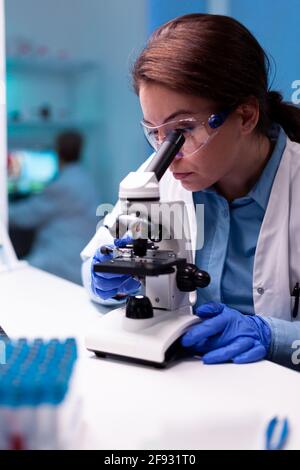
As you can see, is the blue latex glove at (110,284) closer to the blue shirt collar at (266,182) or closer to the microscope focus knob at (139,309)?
the microscope focus knob at (139,309)

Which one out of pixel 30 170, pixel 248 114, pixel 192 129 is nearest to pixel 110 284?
pixel 192 129

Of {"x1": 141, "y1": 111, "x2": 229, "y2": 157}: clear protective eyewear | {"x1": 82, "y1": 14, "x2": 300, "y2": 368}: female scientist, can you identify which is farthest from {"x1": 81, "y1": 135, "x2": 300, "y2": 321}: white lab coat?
{"x1": 141, "y1": 111, "x2": 229, "y2": 157}: clear protective eyewear

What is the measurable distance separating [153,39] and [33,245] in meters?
2.58

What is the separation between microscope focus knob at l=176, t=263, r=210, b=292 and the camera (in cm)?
98

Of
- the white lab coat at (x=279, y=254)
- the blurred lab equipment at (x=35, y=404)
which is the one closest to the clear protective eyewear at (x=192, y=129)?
the white lab coat at (x=279, y=254)

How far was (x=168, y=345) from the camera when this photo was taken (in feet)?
3.01

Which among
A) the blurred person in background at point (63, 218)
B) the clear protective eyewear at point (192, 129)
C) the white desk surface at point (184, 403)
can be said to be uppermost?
the clear protective eyewear at point (192, 129)

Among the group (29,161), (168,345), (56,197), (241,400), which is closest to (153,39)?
(168,345)

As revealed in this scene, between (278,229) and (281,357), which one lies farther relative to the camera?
(278,229)

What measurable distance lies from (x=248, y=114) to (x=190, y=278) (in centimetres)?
50

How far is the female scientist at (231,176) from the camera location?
3.44ft

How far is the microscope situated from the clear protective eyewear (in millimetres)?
69

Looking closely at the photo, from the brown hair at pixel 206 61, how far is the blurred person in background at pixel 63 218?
7.36ft

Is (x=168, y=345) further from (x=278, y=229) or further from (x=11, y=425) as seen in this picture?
(x=278, y=229)
